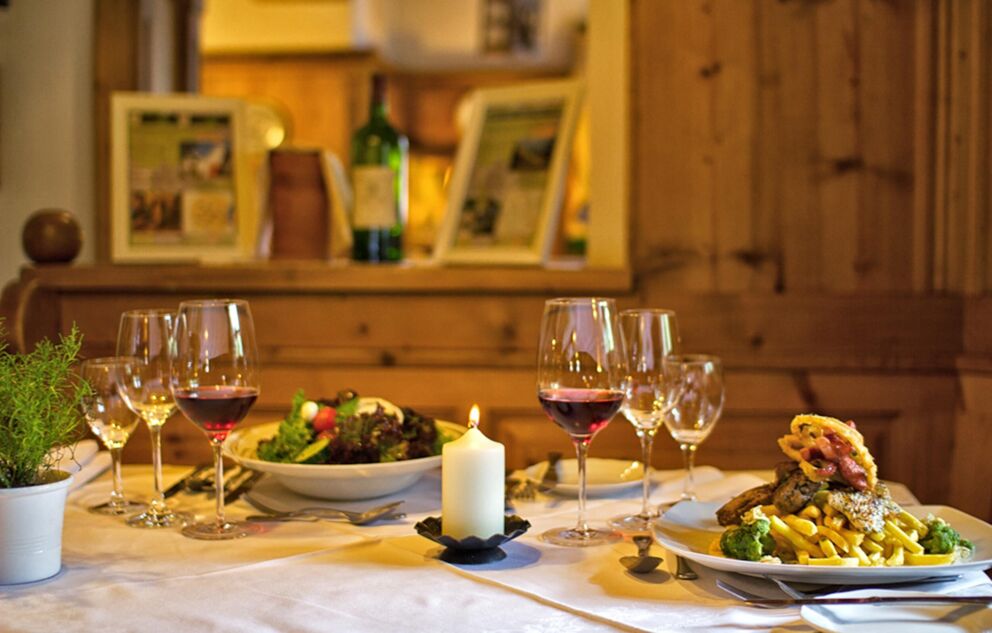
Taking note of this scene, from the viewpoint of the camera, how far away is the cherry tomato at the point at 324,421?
1.29 m

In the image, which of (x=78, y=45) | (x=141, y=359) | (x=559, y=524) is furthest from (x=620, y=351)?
(x=78, y=45)

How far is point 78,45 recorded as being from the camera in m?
2.59

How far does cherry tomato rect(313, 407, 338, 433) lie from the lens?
4.25 feet

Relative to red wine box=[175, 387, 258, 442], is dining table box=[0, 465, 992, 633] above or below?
below

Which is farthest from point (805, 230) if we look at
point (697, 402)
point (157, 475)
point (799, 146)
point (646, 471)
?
point (157, 475)

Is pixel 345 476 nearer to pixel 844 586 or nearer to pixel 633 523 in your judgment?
pixel 633 523

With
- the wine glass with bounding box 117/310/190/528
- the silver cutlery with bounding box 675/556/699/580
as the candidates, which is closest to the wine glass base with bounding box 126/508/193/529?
the wine glass with bounding box 117/310/190/528

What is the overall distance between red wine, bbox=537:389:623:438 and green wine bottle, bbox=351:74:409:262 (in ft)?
4.06

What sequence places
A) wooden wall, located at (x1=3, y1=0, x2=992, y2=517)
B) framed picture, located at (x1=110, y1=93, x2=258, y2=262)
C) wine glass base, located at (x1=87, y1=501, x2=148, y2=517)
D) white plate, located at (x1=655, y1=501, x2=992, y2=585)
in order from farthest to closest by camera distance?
1. framed picture, located at (x1=110, y1=93, x2=258, y2=262)
2. wooden wall, located at (x1=3, y1=0, x2=992, y2=517)
3. wine glass base, located at (x1=87, y1=501, x2=148, y2=517)
4. white plate, located at (x1=655, y1=501, x2=992, y2=585)

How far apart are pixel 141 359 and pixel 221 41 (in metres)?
4.90

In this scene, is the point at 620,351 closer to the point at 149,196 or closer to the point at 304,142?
the point at 149,196

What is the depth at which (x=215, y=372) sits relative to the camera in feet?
3.68

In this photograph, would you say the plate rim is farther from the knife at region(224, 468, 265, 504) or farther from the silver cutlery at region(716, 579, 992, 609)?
the silver cutlery at region(716, 579, 992, 609)

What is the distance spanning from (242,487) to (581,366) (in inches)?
19.3
